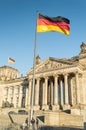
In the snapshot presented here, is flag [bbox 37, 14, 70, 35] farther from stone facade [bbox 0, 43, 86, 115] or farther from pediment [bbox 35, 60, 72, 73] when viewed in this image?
pediment [bbox 35, 60, 72, 73]

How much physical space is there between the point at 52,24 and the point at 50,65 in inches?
1474

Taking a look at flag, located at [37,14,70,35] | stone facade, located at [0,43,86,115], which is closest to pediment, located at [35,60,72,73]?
stone facade, located at [0,43,86,115]

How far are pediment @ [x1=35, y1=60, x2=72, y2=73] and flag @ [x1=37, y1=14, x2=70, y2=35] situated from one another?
106ft

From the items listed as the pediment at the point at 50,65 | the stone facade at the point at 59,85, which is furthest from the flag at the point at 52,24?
the pediment at the point at 50,65

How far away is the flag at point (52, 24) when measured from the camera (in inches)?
930

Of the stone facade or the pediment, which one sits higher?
the pediment

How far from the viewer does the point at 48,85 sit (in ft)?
209

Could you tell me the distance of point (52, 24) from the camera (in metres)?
24.1

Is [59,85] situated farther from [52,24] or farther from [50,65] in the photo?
[52,24]

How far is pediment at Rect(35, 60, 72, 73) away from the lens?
5791 cm

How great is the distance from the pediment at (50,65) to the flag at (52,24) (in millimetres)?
32452

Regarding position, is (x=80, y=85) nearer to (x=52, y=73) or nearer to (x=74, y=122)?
(x=52, y=73)

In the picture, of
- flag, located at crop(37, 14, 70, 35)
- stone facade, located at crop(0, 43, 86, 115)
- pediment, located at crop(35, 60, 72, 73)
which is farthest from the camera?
pediment, located at crop(35, 60, 72, 73)

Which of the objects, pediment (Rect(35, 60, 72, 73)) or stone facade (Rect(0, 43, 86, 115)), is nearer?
stone facade (Rect(0, 43, 86, 115))
